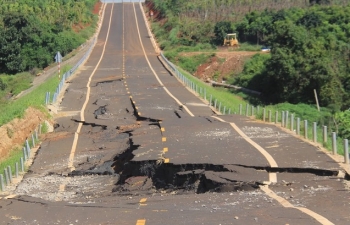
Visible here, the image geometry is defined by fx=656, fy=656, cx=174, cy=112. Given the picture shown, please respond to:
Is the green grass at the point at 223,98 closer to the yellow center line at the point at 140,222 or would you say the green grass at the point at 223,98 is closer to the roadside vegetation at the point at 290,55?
the roadside vegetation at the point at 290,55

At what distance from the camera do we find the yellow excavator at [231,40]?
7631 cm

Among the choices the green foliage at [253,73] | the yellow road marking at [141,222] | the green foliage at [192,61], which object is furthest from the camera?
the green foliage at [192,61]

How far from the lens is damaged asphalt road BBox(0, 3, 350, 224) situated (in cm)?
1152

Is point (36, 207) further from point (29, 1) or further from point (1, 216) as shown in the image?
point (29, 1)

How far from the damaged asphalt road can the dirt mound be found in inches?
52.7

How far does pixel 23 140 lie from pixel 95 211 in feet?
47.5

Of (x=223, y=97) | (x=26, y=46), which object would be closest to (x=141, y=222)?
(x=223, y=97)

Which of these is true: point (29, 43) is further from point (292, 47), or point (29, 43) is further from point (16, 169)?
point (16, 169)

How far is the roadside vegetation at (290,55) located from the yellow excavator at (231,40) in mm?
1520

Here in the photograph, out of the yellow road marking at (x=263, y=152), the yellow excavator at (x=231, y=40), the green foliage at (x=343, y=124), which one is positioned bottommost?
the green foliage at (x=343, y=124)

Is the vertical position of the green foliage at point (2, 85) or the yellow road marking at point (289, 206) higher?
the yellow road marking at point (289, 206)

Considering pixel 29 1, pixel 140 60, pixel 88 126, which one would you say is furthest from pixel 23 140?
pixel 29 1

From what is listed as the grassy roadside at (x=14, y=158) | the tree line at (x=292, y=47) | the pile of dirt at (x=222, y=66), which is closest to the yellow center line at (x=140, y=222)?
the grassy roadside at (x=14, y=158)

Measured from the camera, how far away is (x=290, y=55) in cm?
5091
